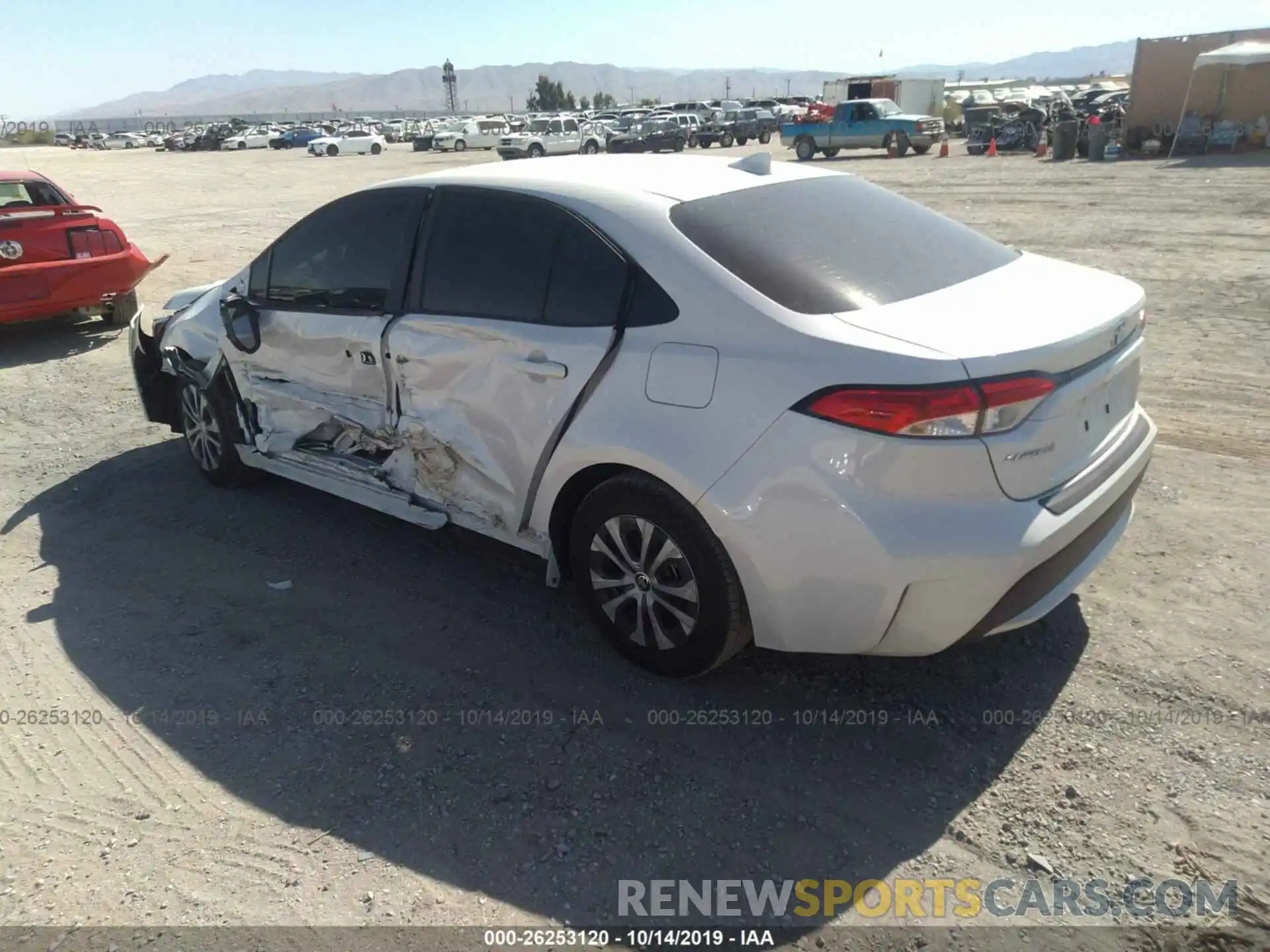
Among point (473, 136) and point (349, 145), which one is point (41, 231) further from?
point (349, 145)

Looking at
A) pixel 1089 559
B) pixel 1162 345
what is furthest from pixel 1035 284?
pixel 1162 345

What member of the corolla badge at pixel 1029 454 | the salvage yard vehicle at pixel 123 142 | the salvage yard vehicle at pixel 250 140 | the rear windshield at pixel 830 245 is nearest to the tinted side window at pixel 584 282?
the rear windshield at pixel 830 245

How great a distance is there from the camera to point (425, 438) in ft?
13.0

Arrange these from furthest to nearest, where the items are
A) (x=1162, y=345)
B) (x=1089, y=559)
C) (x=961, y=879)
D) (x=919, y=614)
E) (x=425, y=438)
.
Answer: (x=1162, y=345) → (x=425, y=438) → (x=1089, y=559) → (x=919, y=614) → (x=961, y=879)

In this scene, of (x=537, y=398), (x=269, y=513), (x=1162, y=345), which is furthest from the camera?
(x=1162, y=345)

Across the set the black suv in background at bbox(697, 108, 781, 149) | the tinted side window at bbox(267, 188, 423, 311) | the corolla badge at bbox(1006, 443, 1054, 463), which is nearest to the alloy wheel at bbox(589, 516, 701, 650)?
the corolla badge at bbox(1006, 443, 1054, 463)

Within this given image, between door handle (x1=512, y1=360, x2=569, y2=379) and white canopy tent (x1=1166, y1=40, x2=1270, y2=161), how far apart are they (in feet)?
83.5

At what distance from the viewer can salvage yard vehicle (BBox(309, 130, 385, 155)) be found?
1978 inches

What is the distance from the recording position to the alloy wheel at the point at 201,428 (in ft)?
17.1

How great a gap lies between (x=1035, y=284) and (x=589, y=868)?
248 cm

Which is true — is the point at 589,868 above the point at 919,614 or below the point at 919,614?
below

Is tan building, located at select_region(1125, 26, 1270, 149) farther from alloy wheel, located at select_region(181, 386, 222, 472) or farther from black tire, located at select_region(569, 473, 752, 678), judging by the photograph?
black tire, located at select_region(569, 473, 752, 678)

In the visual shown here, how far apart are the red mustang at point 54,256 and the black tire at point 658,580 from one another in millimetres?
7149

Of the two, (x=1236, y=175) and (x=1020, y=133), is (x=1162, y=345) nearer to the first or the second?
(x=1236, y=175)
